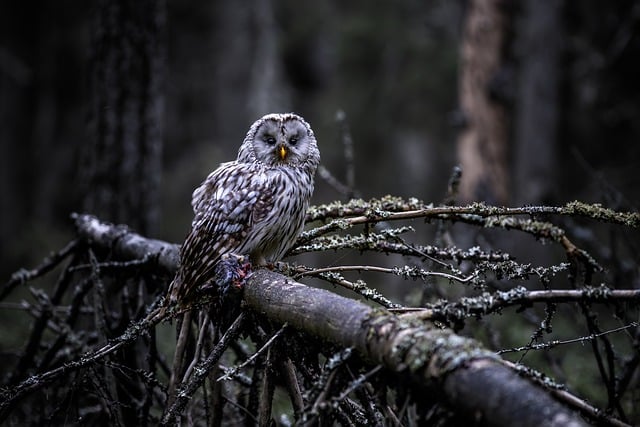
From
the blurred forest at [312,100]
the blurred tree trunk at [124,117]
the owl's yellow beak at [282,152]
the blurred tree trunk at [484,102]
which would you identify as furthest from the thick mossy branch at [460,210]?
the blurred tree trunk at [484,102]

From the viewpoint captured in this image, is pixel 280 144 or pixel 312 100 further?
pixel 312 100

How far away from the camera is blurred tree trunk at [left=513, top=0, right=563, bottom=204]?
9.48 m

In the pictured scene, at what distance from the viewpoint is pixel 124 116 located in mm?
4621

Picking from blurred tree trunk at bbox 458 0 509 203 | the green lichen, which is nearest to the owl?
the green lichen

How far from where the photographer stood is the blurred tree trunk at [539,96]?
9.48 m

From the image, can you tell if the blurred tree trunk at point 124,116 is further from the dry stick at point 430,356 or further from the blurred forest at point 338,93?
the dry stick at point 430,356

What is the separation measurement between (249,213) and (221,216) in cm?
14

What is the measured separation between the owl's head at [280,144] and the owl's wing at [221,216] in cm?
19

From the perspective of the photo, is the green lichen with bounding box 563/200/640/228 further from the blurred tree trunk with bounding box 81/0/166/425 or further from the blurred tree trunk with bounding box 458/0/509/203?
the blurred tree trunk with bounding box 458/0/509/203

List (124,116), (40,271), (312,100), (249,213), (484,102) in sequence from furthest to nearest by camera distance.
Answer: (312,100) < (484,102) < (124,116) < (40,271) < (249,213)

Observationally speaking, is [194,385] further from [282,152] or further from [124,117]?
[124,117]

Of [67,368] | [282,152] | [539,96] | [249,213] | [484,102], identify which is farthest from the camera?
[539,96]

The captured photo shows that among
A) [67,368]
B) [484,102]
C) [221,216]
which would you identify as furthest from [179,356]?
[484,102]

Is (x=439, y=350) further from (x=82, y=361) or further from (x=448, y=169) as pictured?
(x=448, y=169)
